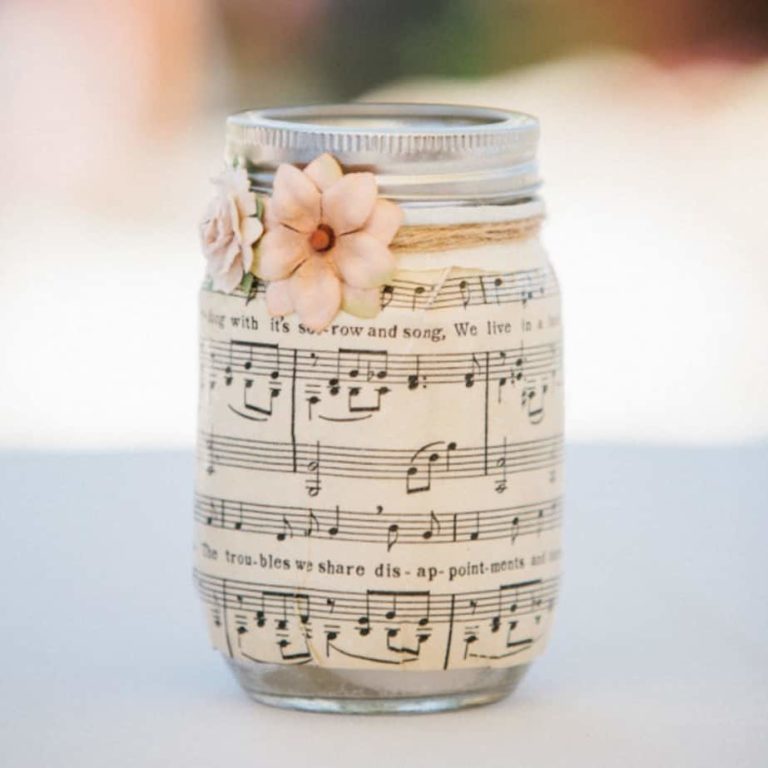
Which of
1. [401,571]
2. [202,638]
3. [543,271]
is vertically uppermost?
[543,271]

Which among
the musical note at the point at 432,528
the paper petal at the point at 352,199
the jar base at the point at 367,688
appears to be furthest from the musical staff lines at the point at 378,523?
the paper petal at the point at 352,199

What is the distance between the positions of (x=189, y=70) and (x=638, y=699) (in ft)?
12.6

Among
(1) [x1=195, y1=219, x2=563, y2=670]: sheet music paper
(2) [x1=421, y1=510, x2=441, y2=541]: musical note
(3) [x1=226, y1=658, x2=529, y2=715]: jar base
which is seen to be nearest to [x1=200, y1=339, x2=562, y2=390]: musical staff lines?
(1) [x1=195, y1=219, x2=563, y2=670]: sheet music paper

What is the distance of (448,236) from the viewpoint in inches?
65.6

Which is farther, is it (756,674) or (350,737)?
(756,674)

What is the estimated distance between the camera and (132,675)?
188 centimetres

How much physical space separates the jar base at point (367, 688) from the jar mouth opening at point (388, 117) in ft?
1.41

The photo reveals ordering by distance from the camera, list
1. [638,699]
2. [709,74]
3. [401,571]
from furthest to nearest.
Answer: [709,74] < [638,699] < [401,571]

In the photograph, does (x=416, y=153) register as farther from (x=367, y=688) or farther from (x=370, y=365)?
(x=367, y=688)

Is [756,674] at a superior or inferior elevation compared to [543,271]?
inferior

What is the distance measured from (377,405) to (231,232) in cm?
19

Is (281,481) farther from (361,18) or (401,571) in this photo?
(361,18)

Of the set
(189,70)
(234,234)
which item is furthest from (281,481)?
(189,70)

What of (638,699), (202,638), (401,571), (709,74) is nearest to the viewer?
(401,571)
